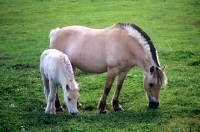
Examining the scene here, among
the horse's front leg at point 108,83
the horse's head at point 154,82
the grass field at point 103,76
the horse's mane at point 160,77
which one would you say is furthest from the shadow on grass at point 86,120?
the horse's mane at point 160,77

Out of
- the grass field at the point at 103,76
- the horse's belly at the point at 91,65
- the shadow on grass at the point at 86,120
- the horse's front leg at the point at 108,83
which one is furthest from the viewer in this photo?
the horse's belly at the point at 91,65

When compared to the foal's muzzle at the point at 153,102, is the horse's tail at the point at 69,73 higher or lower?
higher

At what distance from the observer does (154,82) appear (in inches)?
327

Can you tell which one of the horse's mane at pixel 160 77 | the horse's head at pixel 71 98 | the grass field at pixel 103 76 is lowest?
the grass field at pixel 103 76

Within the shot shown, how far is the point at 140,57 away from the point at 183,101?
1740 millimetres

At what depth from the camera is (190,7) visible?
27.8m

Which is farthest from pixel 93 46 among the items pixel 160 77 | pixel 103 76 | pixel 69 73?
pixel 103 76

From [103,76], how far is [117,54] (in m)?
3.42

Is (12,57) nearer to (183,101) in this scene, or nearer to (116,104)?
(116,104)

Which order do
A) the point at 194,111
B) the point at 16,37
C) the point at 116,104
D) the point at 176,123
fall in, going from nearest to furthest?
the point at 176,123 → the point at 194,111 → the point at 116,104 → the point at 16,37

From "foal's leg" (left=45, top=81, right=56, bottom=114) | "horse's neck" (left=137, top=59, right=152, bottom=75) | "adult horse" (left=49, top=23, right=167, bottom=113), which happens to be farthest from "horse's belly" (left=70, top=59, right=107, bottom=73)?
"foal's leg" (left=45, top=81, right=56, bottom=114)

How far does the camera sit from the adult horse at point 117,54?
838 cm

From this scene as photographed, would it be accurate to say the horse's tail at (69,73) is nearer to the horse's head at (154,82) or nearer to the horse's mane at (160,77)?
the horse's head at (154,82)

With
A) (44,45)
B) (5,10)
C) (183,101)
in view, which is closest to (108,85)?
(183,101)
